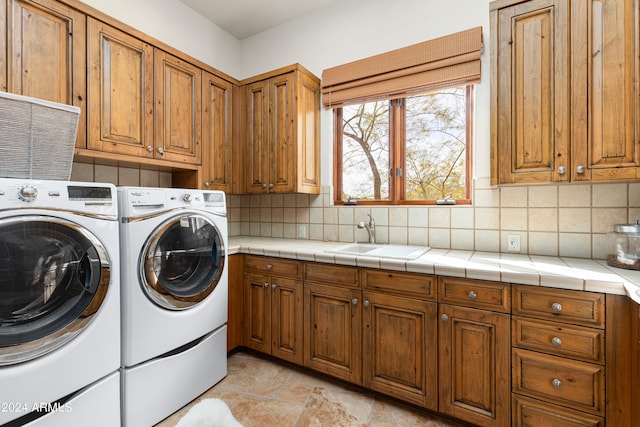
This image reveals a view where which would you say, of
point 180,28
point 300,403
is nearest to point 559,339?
point 300,403

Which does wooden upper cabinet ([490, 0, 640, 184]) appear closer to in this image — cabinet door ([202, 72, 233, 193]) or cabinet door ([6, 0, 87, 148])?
cabinet door ([202, 72, 233, 193])

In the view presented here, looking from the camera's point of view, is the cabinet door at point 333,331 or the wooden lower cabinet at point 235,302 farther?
the wooden lower cabinet at point 235,302

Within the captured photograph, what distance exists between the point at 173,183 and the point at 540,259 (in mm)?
2639

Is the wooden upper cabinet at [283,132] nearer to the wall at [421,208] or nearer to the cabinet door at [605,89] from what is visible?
the wall at [421,208]

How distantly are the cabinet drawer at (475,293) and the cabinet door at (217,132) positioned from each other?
185 cm

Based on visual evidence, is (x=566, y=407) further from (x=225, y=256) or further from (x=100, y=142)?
(x=100, y=142)

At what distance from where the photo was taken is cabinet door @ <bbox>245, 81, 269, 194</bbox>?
2.51 meters

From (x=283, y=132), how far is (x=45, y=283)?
1.72 m

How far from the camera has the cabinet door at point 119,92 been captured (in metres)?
1.72

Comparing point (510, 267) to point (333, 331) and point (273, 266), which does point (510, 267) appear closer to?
point (333, 331)

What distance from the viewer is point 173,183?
250 cm

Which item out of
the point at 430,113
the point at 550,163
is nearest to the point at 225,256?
the point at 430,113

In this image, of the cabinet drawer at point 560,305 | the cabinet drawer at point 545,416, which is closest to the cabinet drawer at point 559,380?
the cabinet drawer at point 545,416

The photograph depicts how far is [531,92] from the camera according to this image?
1552 mm
